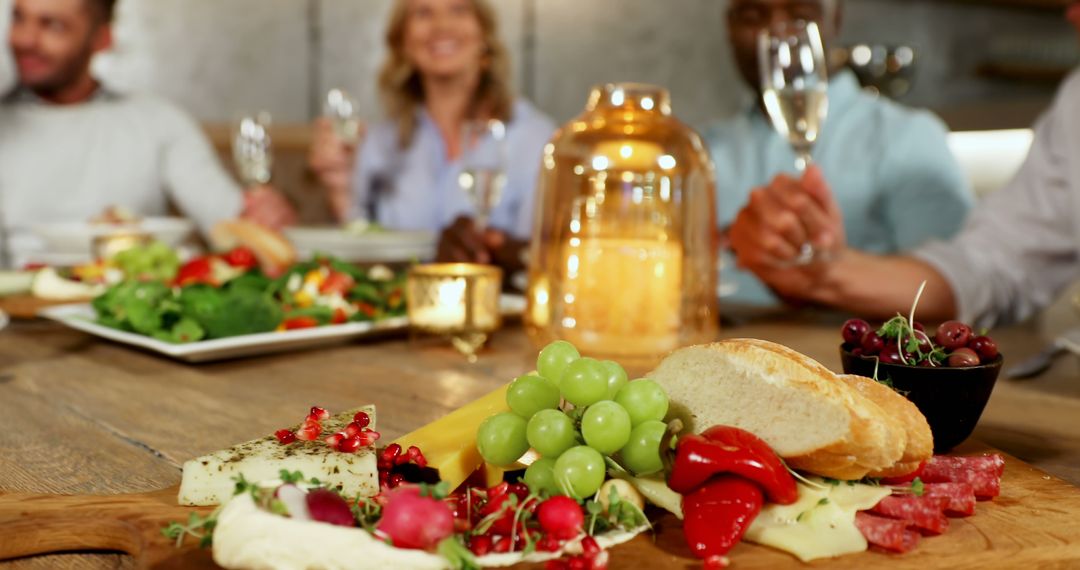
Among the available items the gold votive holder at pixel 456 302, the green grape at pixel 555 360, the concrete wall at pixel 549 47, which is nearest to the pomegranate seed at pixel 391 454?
the green grape at pixel 555 360

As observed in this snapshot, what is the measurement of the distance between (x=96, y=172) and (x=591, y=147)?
3257 millimetres

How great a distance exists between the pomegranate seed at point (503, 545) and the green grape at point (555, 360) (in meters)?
0.19

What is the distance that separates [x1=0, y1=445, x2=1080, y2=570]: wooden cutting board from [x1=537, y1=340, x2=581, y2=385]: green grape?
0.16 meters

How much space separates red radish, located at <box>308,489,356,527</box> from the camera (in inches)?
25.9

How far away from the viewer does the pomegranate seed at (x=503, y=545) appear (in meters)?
0.67

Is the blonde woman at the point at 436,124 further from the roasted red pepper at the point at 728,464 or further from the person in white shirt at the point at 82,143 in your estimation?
the roasted red pepper at the point at 728,464

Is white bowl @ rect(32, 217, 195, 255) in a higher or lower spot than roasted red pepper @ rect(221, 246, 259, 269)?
lower

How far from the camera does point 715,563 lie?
0.66 m

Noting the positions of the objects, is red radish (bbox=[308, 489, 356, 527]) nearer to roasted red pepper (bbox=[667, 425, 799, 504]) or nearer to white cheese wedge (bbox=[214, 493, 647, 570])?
white cheese wedge (bbox=[214, 493, 647, 570])

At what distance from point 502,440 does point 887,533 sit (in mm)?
301

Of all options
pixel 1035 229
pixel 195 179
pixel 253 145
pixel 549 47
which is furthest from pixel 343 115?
pixel 549 47

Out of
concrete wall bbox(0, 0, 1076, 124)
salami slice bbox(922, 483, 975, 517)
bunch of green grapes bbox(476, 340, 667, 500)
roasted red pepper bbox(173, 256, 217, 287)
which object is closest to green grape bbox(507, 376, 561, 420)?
bunch of green grapes bbox(476, 340, 667, 500)

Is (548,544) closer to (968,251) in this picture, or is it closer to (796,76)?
(796,76)

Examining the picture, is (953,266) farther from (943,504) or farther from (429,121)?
(429,121)
